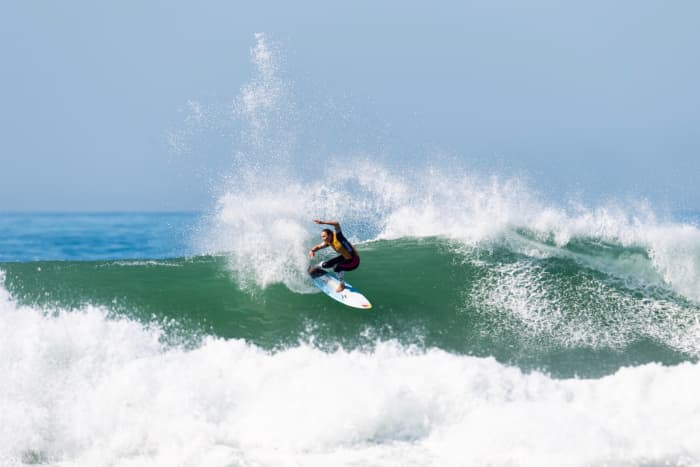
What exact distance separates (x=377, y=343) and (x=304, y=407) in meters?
2.00

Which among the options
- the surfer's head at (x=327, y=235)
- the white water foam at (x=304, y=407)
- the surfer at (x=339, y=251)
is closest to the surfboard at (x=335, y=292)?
the surfer at (x=339, y=251)

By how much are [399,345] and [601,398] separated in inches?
106

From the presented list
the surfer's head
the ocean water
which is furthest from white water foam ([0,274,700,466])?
the surfer's head

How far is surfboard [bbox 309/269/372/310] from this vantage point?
32.8 feet

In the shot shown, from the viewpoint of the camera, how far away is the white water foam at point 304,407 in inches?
270

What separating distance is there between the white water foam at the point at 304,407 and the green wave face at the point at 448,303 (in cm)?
64

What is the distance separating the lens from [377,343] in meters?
9.20

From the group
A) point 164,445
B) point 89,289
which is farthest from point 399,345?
point 89,289

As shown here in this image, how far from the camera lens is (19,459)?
6762mm

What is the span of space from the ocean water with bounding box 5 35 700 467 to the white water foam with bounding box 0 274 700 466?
24 mm

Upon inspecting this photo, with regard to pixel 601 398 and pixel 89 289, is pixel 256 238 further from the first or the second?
pixel 601 398

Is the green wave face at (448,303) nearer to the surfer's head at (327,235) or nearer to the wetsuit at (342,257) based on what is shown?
the wetsuit at (342,257)

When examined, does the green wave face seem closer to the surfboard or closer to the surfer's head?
the surfboard

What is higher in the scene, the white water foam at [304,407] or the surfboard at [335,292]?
the surfboard at [335,292]
